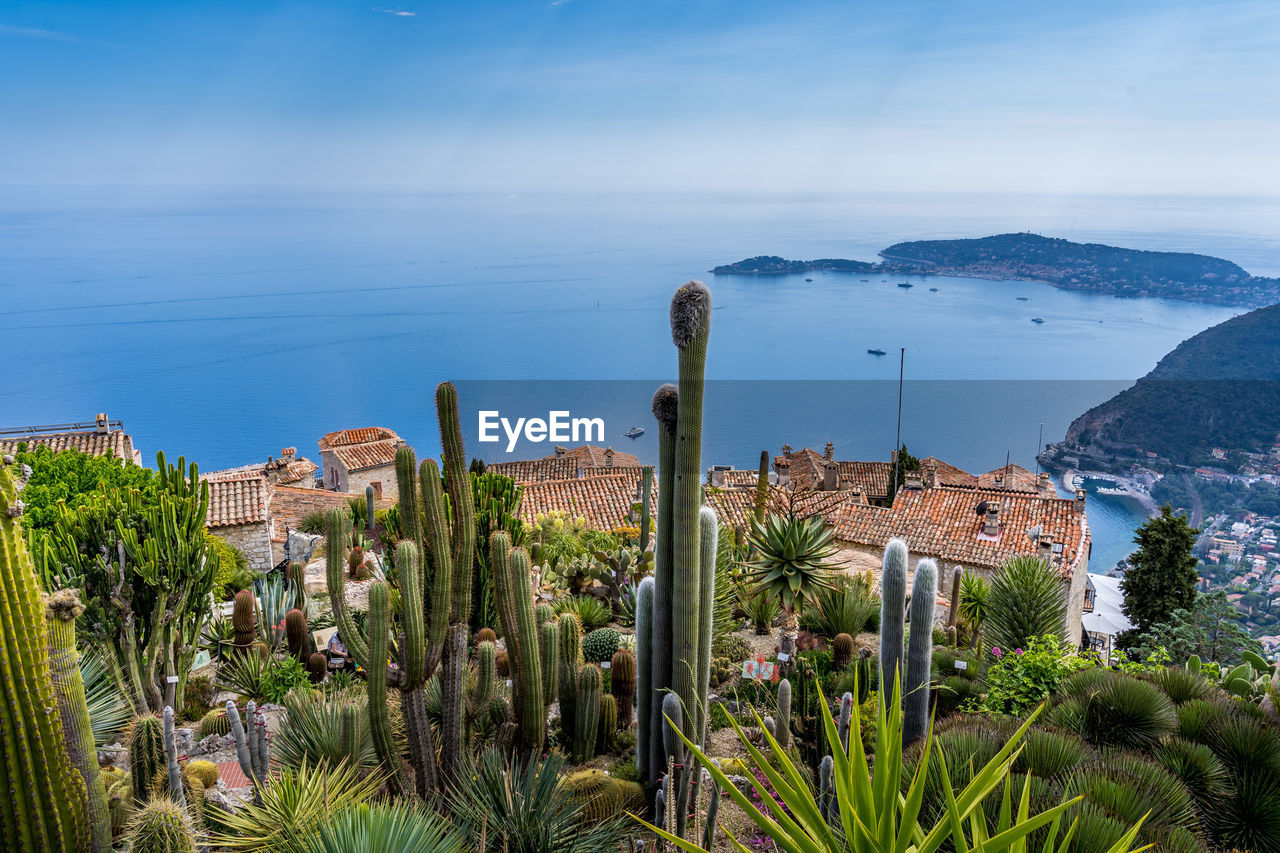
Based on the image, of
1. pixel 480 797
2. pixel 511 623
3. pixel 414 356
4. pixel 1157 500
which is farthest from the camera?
pixel 414 356

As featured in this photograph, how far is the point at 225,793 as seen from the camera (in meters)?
6.07

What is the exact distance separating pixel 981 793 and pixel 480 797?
12.1ft

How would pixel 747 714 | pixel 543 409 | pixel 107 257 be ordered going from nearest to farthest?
pixel 747 714, pixel 543 409, pixel 107 257

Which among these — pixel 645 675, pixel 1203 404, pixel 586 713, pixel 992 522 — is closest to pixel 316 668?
pixel 586 713

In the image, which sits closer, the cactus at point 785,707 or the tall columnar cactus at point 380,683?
the tall columnar cactus at point 380,683

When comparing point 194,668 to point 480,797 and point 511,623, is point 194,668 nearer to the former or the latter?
point 511,623

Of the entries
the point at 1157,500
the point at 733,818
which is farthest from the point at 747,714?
the point at 1157,500

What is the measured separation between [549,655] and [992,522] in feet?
49.6

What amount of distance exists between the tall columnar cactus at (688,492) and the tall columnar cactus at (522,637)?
3.58 feet

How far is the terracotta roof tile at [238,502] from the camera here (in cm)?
1761

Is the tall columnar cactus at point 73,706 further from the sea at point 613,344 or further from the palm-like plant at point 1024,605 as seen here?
the sea at point 613,344

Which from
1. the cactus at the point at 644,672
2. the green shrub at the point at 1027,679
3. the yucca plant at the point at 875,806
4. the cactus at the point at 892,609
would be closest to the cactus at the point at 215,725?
the cactus at the point at 644,672

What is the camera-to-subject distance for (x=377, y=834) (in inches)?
168

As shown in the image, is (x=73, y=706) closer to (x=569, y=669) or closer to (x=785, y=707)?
(x=569, y=669)
